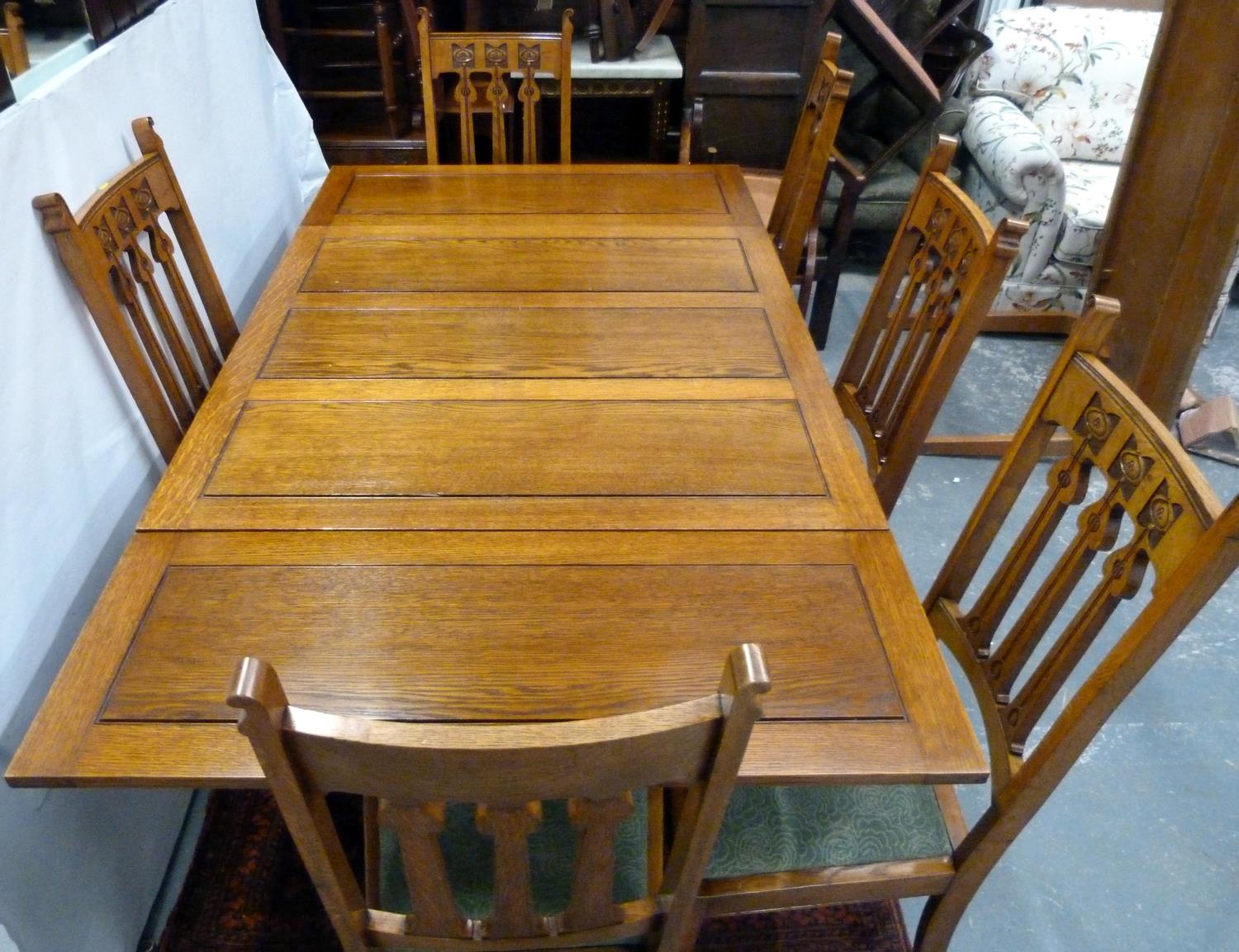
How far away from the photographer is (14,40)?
130cm

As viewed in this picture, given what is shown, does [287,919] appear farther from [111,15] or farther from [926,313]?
[111,15]

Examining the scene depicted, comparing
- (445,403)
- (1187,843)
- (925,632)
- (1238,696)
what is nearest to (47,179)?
(445,403)

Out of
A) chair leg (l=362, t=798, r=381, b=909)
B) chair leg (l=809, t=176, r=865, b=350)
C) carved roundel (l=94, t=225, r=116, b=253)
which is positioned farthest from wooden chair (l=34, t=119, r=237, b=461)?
chair leg (l=809, t=176, r=865, b=350)

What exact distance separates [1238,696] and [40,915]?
2071 millimetres

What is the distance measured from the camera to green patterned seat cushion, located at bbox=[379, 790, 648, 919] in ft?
3.29

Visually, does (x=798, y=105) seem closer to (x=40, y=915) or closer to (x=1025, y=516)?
(x=1025, y=516)

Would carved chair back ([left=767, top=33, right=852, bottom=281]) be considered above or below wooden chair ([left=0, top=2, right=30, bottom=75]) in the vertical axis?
below

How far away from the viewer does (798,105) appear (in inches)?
113

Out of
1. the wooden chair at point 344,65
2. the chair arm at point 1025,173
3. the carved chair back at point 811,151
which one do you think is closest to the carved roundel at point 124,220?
the carved chair back at point 811,151

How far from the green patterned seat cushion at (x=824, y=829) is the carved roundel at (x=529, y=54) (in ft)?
5.53

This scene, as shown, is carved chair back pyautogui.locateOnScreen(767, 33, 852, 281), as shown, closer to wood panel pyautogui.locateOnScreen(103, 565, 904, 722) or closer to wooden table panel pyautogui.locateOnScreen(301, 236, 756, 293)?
wooden table panel pyautogui.locateOnScreen(301, 236, 756, 293)

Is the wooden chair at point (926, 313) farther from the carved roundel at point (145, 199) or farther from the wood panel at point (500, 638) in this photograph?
the carved roundel at point (145, 199)

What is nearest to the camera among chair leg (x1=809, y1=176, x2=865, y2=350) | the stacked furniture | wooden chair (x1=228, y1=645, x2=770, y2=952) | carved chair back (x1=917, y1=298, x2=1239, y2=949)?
wooden chair (x1=228, y1=645, x2=770, y2=952)

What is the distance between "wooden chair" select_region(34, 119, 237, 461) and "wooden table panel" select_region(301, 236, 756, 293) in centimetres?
20
